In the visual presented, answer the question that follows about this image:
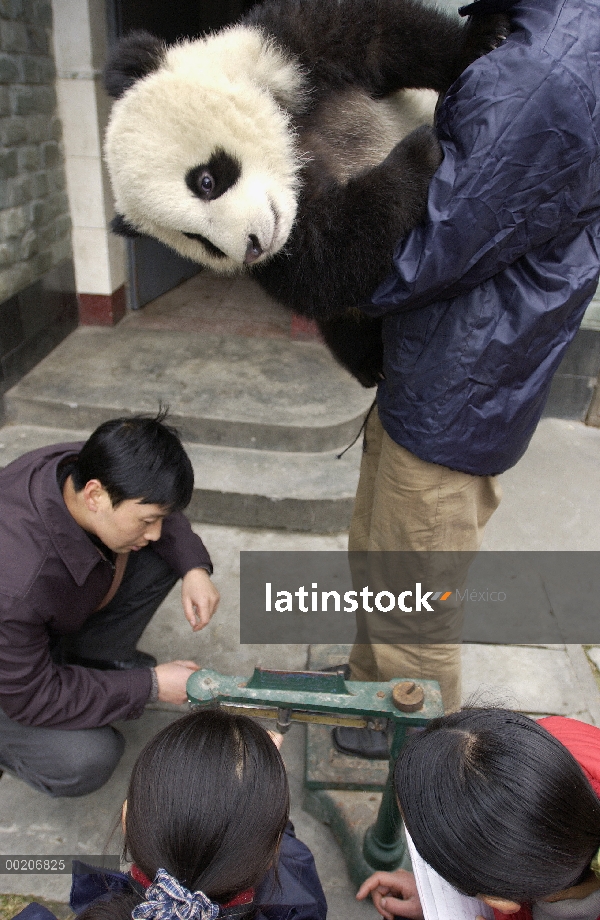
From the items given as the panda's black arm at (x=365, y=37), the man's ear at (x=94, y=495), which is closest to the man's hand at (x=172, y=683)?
the man's ear at (x=94, y=495)

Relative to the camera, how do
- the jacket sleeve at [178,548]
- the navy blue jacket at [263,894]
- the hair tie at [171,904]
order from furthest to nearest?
the jacket sleeve at [178,548]
the navy blue jacket at [263,894]
the hair tie at [171,904]

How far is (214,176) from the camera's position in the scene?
1.49 m

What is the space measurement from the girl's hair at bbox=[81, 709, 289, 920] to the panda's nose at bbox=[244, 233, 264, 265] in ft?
3.13

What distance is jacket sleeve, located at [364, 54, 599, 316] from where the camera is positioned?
1.24 metres

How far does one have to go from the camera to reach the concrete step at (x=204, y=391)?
3.61 m

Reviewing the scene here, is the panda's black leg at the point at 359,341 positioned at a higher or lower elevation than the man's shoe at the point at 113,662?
higher

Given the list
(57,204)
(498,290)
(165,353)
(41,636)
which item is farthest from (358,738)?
(57,204)

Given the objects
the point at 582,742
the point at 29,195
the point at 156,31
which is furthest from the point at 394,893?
the point at 156,31

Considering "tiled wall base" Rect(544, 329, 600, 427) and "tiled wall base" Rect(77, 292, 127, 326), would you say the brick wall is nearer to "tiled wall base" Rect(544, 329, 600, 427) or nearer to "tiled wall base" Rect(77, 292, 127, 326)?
"tiled wall base" Rect(77, 292, 127, 326)

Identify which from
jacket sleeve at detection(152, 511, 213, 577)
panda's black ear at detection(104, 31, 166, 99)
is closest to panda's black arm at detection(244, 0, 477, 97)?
panda's black ear at detection(104, 31, 166, 99)

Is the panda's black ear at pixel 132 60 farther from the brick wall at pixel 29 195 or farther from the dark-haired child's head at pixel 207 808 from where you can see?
the brick wall at pixel 29 195

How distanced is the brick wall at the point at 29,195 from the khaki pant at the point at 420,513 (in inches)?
95.6

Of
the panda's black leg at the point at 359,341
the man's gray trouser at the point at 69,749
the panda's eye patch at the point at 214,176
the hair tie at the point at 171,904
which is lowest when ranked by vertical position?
the man's gray trouser at the point at 69,749

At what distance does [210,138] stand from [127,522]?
0.97m
